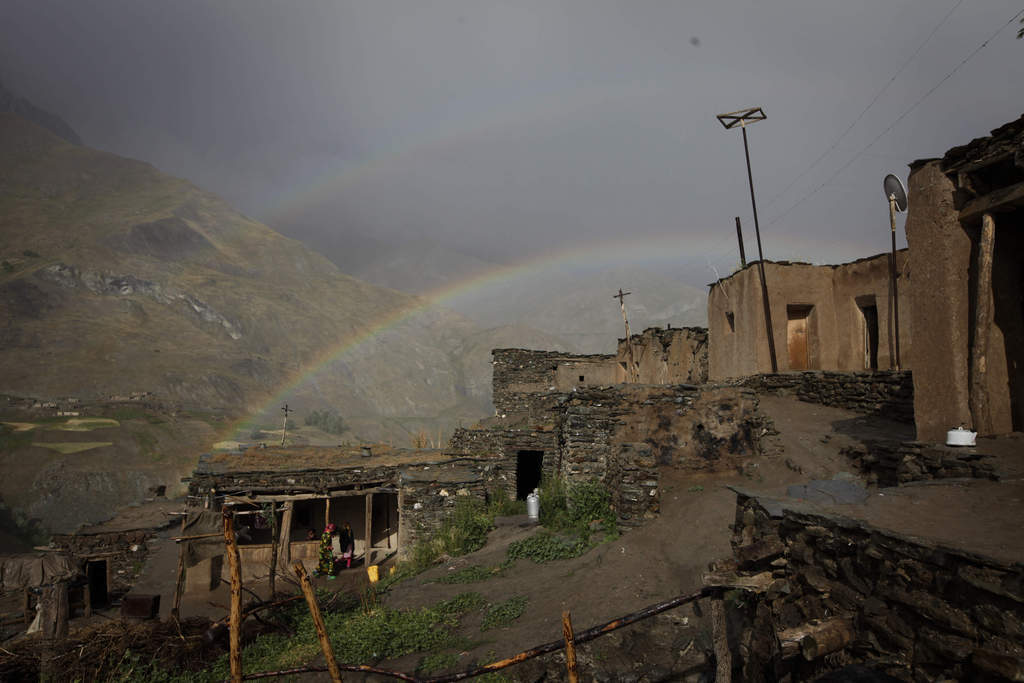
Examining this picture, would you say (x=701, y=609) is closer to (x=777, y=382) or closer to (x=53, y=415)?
(x=777, y=382)

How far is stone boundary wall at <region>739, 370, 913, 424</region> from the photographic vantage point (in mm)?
14414

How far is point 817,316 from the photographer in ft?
66.4

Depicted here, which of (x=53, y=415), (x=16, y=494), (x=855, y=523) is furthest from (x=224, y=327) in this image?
(x=855, y=523)

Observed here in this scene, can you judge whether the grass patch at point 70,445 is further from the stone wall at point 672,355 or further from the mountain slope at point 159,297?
the stone wall at point 672,355

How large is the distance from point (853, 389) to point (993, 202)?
8.67 meters

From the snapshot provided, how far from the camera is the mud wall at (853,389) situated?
567 inches

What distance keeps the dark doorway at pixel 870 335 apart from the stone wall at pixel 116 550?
27.3 m

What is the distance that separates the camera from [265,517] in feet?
65.9

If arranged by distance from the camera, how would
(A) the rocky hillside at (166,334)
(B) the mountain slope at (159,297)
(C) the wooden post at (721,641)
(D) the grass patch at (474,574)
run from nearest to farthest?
(C) the wooden post at (721,641), (D) the grass patch at (474,574), (A) the rocky hillside at (166,334), (B) the mountain slope at (159,297)

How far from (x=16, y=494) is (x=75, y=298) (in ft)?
184

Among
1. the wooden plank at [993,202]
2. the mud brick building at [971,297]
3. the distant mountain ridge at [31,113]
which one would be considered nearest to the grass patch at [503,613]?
the mud brick building at [971,297]

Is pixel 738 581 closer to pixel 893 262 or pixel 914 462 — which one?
pixel 914 462

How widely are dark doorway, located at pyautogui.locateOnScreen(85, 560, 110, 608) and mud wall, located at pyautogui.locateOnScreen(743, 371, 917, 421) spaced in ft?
83.6

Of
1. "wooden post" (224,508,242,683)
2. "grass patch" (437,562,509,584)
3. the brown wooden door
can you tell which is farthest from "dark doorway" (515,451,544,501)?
"wooden post" (224,508,242,683)
